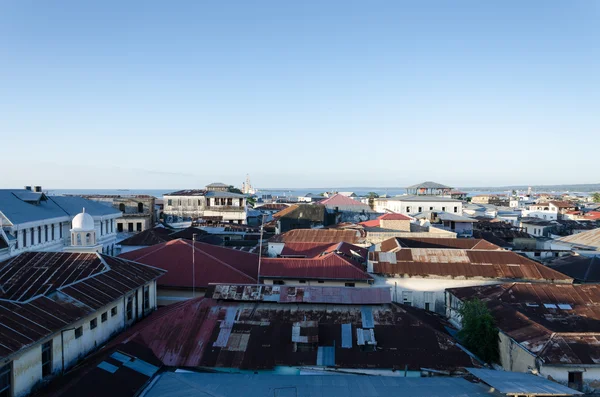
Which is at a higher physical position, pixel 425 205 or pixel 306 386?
pixel 425 205

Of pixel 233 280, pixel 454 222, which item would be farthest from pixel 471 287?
pixel 454 222

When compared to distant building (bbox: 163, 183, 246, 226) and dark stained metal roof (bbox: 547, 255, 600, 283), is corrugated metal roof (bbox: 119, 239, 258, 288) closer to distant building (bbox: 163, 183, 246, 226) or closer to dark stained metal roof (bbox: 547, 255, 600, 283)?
dark stained metal roof (bbox: 547, 255, 600, 283)

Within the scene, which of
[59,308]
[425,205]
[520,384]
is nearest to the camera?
[520,384]

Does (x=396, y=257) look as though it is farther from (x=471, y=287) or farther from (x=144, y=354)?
(x=144, y=354)

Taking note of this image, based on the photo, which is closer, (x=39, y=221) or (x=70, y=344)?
(x=70, y=344)

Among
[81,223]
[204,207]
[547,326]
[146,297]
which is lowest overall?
[146,297]

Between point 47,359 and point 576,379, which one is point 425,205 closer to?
point 576,379

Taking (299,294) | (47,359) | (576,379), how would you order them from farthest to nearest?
(299,294) < (576,379) < (47,359)

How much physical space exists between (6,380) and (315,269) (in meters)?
20.0

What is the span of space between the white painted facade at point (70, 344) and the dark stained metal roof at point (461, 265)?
17.6 metres

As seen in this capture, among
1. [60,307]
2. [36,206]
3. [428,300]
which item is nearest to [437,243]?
[428,300]

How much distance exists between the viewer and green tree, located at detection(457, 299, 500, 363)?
22.2 meters

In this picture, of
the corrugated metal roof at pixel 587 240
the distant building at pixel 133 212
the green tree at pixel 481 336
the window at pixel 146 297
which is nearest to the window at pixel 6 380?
the window at pixel 146 297

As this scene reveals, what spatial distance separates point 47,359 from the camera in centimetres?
1769
